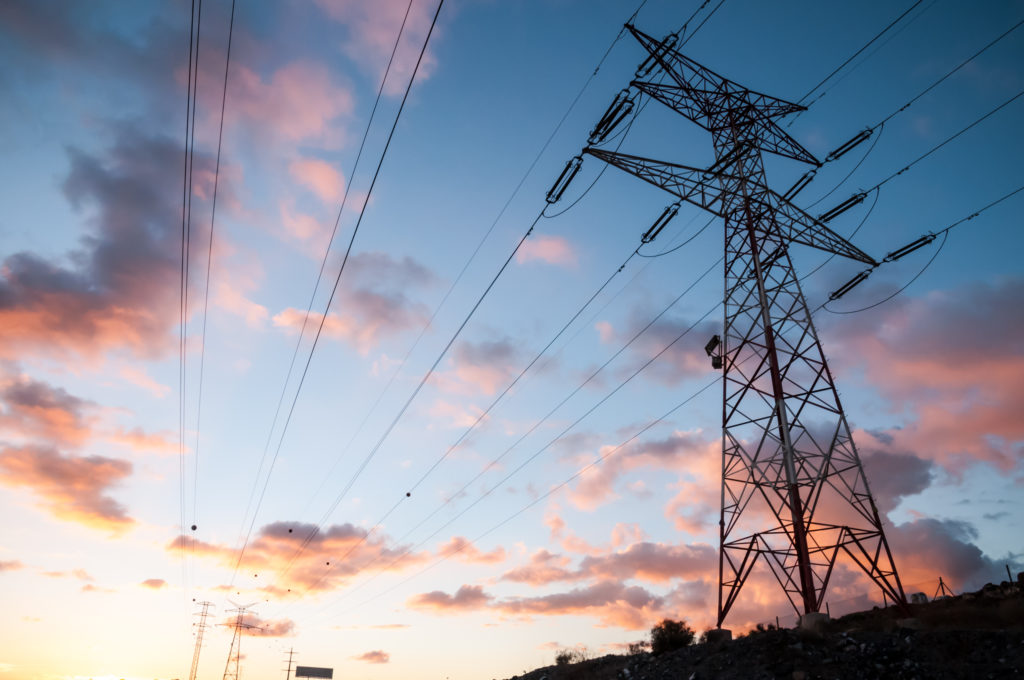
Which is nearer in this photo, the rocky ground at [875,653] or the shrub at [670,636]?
the rocky ground at [875,653]

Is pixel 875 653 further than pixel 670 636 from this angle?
No

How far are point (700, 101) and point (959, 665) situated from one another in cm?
2404

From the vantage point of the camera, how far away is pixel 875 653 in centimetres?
1969

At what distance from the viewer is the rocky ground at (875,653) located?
1841 cm

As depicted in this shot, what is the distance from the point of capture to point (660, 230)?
84.2 ft

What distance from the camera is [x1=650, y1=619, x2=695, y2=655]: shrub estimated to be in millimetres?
29047

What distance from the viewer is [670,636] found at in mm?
29578

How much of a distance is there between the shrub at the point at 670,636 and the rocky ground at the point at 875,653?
310 cm

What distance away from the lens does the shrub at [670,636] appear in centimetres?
2905

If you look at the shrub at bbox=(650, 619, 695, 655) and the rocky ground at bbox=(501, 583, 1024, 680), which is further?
the shrub at bbox=(650, 619, 695, 655)

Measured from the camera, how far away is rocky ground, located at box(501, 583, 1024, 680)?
60.4 ft

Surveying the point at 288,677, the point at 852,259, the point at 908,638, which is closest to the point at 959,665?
the point at 908,638

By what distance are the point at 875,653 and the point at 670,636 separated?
11.5 metres

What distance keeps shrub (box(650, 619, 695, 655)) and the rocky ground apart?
3.10m
